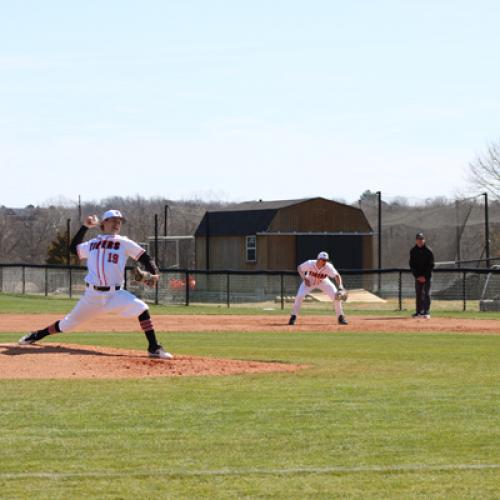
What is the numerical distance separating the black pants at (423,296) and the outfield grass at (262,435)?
13080 mm

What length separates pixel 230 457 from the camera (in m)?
7.59

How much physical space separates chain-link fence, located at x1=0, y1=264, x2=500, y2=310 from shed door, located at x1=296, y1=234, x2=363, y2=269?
6.53 metres

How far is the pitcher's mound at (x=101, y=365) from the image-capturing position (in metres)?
12.3

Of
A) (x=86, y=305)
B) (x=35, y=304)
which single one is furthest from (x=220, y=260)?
(x=86, y=305)

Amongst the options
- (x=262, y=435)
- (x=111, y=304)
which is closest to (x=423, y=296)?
(x=111, y=304)

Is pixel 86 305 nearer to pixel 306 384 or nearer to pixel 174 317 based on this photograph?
pixel 306 384

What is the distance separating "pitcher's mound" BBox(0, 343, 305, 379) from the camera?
12.3 meters

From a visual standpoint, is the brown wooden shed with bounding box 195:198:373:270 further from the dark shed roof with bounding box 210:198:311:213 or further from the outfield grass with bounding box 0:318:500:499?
the outfield grass with bounding box 0:318:500:499

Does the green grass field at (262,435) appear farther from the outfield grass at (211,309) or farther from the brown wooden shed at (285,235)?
the brown wooden shed at (285,235)

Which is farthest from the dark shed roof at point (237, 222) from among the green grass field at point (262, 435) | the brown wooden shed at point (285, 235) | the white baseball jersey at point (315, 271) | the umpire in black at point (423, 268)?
the green grass field at point (262, 435)

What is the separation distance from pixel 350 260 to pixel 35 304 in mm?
22905

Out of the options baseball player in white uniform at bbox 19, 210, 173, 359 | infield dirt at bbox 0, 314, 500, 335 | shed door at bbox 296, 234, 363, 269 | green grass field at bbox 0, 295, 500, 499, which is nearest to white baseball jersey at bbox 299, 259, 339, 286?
infield dirt at bbox 0, 314, 500, 335

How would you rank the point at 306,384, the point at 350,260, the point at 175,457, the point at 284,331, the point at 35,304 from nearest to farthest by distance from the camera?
1. the point at 175,457
2. the point at 306,384
3. the point at 284,331
4. the point at 35,304
5. the point at 350,260

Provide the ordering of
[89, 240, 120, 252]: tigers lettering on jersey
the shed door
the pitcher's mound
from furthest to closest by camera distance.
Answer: the shed door → [89, 240, 120, 252]: tigers lettering on jersey → the pitcher's mound
